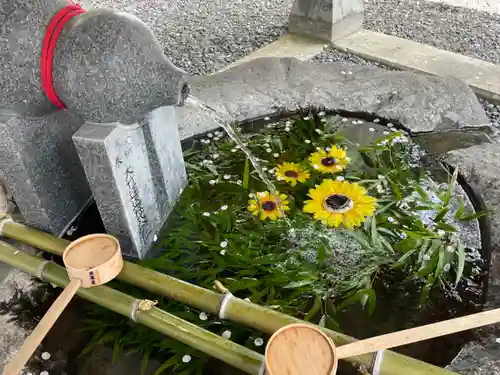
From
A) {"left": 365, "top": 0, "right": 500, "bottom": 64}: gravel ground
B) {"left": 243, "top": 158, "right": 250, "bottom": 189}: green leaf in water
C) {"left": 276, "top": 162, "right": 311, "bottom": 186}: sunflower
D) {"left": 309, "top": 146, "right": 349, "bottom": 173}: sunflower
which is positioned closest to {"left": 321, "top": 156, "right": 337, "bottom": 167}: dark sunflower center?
{"left": 309, "top": 146, "right": 349, "bottom": 173}: sunflower

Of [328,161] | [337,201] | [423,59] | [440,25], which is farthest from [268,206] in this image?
[440,25]

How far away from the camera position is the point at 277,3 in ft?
21.0

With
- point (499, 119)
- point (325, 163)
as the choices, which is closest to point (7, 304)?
point (325, 163)

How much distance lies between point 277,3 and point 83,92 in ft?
15.7

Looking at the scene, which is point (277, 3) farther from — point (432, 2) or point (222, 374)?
point (222, 374)

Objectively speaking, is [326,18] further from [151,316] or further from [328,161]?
[151,316]

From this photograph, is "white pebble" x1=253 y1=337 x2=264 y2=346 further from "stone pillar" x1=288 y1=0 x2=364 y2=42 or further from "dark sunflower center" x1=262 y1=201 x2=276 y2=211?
"stone pillar" x1=288 y1=0 x2=364 y2=42

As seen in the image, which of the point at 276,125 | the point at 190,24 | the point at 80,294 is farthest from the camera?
the point at 190,24

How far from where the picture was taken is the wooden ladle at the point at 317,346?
1537 millimetres

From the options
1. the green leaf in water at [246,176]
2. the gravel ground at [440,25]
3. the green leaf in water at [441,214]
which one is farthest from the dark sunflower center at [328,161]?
the gravel ground at [440,25]

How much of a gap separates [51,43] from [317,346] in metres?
1.53

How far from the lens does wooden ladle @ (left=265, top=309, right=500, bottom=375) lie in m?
1.54

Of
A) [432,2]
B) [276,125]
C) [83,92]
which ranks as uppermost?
[83,92]

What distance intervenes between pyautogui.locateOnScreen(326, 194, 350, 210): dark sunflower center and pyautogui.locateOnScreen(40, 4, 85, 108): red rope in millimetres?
1397
